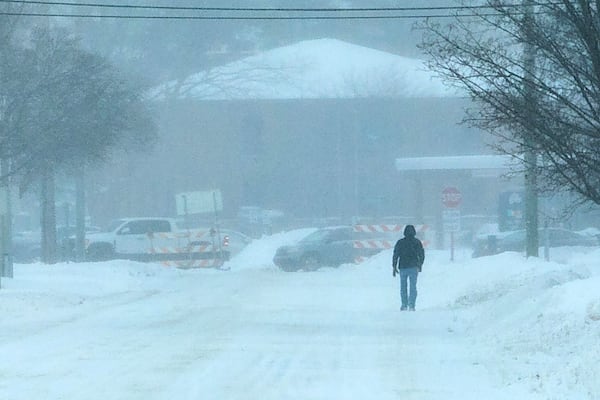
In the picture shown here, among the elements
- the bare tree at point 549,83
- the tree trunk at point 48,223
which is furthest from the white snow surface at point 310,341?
the tree trunk at point 48,223

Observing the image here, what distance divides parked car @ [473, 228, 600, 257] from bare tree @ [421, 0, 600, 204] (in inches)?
1052

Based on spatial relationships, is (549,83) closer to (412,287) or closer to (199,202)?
(412,287)

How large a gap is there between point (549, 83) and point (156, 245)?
98.4 ft

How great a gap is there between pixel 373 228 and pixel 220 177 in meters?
28.8

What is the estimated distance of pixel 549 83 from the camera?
53.8ft

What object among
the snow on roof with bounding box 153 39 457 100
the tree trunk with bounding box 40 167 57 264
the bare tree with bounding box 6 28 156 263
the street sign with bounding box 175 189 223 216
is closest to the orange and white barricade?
the street sign with bounding box 175 189 223 216

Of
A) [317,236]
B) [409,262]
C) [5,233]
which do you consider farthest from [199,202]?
[409,262]

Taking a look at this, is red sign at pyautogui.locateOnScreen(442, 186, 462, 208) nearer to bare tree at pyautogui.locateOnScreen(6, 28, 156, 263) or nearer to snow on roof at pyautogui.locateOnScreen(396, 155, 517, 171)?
bare tree at pyautogui.locateOnScreen(6, 28, 156, 263)

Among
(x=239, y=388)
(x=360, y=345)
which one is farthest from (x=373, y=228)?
(x=239, y=388)

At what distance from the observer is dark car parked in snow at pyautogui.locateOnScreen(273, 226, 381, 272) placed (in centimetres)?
4353

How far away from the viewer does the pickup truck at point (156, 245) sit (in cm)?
4441

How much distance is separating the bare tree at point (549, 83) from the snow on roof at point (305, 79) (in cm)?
5272

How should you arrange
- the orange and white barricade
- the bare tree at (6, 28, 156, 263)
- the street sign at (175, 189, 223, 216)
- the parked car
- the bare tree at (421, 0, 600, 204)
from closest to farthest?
1. the bare tree at (421, 0, 600, 204)
2. the bare tree at (6, 28, 156, 263)
3. the parked car
4. the orange and white barricade
5. the street sign at (175, 189, 223, 216)

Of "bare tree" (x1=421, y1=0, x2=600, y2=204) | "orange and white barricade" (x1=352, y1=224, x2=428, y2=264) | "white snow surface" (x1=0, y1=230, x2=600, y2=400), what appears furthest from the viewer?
"orange and white barricade" (x1=352, y1=224, x2=428, y2=264)
